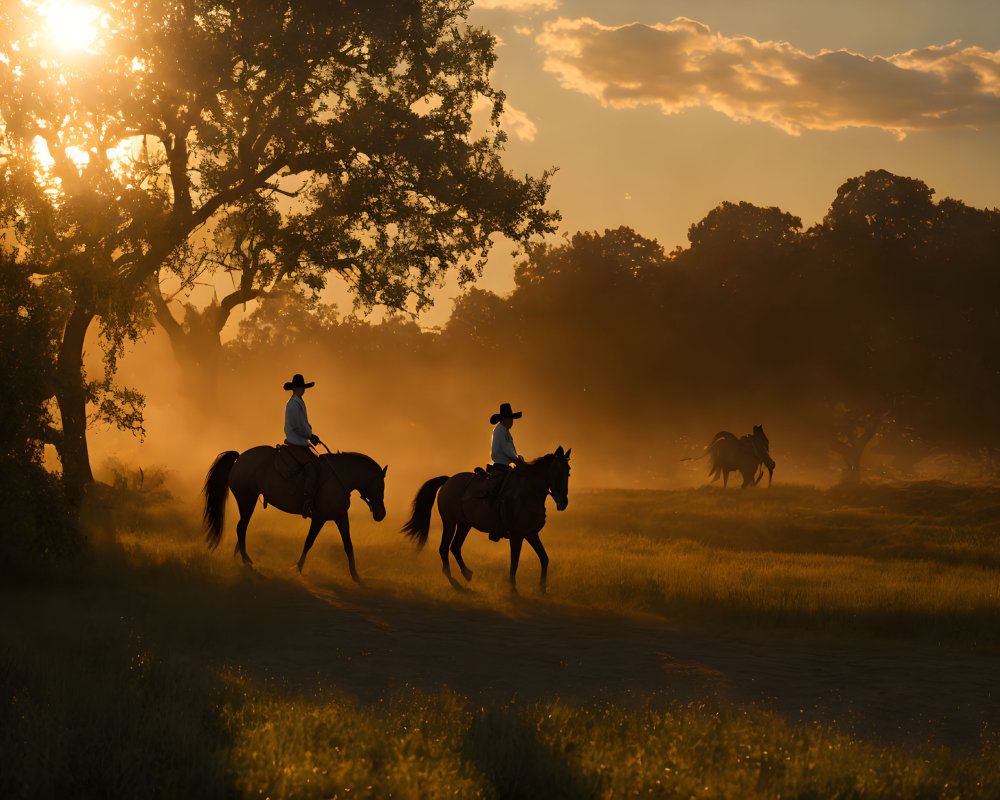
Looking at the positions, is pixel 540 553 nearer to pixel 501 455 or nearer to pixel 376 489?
pixel 501 455

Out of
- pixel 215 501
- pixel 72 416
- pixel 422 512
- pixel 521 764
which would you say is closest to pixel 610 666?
pixel 521 764

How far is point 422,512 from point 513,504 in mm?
2618

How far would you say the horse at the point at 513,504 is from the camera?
1800 cm

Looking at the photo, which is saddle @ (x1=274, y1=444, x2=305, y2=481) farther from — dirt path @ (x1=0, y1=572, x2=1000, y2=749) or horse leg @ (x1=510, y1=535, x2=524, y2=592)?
horse leg @ (x1=510, y1=535, x2=524, y2=592)

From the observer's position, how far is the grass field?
7926mm

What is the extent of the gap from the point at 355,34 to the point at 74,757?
25.6 m

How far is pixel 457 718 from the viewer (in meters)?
9.36

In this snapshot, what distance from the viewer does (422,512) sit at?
792 inches

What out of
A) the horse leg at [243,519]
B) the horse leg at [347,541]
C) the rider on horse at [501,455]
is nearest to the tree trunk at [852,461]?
the rider on horse at [501,455]

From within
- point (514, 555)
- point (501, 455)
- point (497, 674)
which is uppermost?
point (501, 455)

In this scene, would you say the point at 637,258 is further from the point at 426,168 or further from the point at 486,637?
the point at 486,637

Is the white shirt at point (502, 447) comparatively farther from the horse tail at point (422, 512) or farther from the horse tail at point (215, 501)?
the horse tail at point (215, 501)

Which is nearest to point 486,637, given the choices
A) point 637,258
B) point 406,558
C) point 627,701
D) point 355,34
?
point 627,701

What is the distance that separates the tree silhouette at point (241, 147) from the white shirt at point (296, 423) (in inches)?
231
